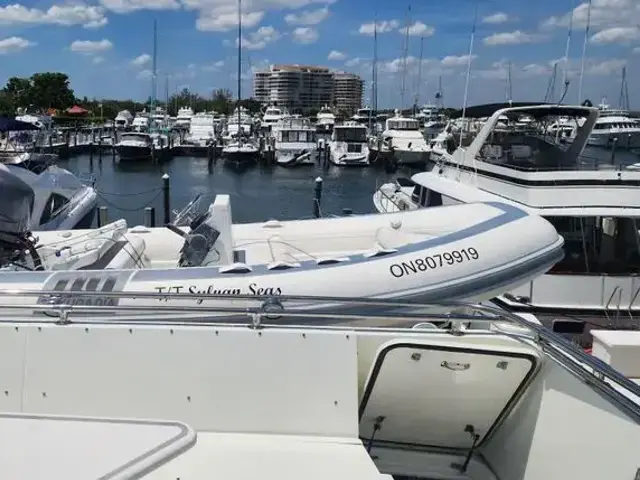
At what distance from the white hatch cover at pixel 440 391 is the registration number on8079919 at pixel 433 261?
210 cm

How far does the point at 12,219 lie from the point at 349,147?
119ft

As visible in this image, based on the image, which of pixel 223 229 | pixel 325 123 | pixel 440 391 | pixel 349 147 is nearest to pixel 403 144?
pixel 349 147

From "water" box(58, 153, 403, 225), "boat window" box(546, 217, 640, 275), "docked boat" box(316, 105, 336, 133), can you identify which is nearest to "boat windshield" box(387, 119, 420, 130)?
"water" box(58, 153, 403, 225)

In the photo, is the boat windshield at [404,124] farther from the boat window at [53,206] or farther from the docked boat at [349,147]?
the boat window at [53,206]

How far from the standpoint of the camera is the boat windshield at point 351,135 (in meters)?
43.2

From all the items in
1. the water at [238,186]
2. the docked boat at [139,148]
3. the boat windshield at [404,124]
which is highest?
the boat windshield at [404,124]

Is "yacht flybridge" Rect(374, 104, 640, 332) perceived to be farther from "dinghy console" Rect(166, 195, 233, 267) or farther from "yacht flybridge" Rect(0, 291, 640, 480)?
"yacht flybridge" Rect(0, 291, 640, 480)

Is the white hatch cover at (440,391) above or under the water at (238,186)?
above

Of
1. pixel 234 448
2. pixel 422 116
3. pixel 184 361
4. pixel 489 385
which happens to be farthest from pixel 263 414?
pixel 422 116

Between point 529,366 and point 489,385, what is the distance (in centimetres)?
23

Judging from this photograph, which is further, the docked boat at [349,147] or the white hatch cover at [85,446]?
the docked boat at [349,147]

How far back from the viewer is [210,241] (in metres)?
6.08

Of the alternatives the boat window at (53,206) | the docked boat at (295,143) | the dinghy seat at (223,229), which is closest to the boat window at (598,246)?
the dinghy seat at (223,229)

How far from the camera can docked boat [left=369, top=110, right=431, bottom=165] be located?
38.9m
